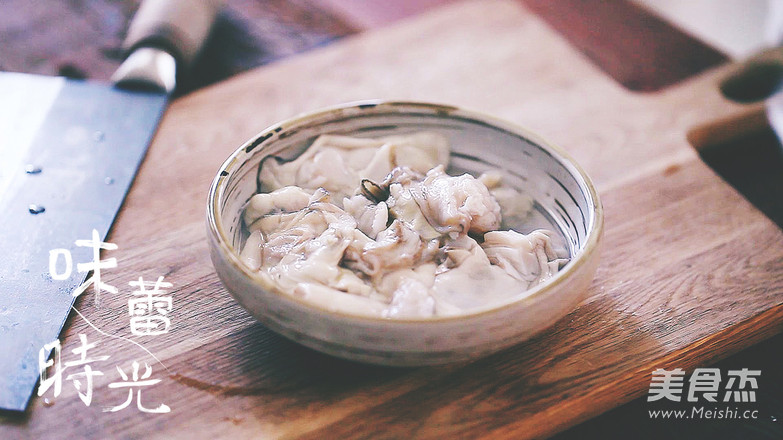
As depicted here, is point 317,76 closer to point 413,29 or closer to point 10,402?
point 413,29

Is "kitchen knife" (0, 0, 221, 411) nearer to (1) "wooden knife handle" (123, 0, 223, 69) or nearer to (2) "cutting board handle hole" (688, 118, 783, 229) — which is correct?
(1) "wooden knife handle" (123, 0, 223, 69)

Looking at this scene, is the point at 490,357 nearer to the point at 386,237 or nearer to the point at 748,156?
the point at 386,237

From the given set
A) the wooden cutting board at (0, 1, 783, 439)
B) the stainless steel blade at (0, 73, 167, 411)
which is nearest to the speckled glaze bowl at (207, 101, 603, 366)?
the wooden cutting board at (0, 1, 783, 439)

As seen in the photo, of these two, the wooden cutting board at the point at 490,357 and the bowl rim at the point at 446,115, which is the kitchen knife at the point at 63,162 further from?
the bowl rim at the point at 446,115

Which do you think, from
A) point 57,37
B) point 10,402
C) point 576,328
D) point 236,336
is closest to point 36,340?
point 10,402

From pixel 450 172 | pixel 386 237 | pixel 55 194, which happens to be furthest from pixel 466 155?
pixel 55 194

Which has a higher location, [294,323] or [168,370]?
[294,323]
